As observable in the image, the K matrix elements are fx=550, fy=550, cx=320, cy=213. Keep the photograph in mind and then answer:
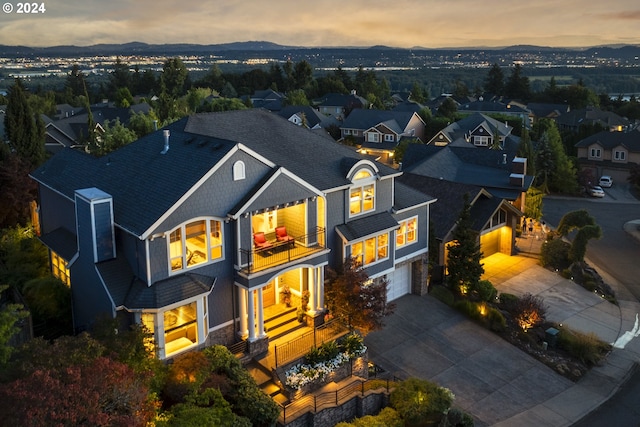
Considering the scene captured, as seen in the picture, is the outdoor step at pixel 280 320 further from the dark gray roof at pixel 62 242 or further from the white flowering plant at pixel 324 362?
the dark gray roof at pixel 62 242

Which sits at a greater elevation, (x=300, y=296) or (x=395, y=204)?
(x=395, y=204)

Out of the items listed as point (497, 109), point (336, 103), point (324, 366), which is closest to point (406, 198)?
point (324, 366)

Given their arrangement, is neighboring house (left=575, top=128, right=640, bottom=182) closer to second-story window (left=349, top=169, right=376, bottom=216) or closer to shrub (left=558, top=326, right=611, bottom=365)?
shrub (left=558, top=326, right=611, bottom=365)

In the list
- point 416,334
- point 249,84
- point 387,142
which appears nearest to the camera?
point 416,334

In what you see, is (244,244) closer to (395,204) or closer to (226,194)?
(226,194)

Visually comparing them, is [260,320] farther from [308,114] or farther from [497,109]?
[497,109]

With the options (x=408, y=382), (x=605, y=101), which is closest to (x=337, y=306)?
(x=408, y=382)

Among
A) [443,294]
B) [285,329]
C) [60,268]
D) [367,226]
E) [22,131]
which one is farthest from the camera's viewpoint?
[22,131]

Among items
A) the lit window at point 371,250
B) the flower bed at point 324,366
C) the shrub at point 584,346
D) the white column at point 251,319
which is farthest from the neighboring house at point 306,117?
the white column at point 251,319
